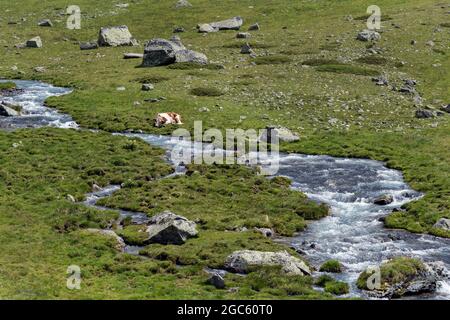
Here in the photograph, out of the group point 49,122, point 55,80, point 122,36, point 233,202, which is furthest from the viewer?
point 122,36

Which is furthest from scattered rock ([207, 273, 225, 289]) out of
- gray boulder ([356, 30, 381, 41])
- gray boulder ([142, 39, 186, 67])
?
gray boulder ([356, 30, 381, 41])

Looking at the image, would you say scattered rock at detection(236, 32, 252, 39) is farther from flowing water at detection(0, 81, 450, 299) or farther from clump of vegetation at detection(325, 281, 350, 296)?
clump of vegetation at detection(325, 281, 350, 296)

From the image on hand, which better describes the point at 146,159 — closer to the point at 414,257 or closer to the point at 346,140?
the point at 346,140

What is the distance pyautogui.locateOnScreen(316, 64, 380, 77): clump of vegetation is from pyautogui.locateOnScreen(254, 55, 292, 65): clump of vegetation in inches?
226

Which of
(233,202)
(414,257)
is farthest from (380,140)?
(414,257)

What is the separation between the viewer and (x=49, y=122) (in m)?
58.6

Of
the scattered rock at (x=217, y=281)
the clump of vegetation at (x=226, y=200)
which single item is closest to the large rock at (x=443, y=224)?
the clump of vegetation at (x=226, y=200)

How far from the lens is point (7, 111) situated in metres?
60.0

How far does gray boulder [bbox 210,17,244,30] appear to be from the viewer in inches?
4094

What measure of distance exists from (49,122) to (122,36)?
40.0 meters

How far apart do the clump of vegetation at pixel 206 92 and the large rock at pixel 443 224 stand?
113 feet

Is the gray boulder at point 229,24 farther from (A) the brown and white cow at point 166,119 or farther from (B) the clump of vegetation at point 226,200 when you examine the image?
(B) the clump of vegetation at point 226,200
